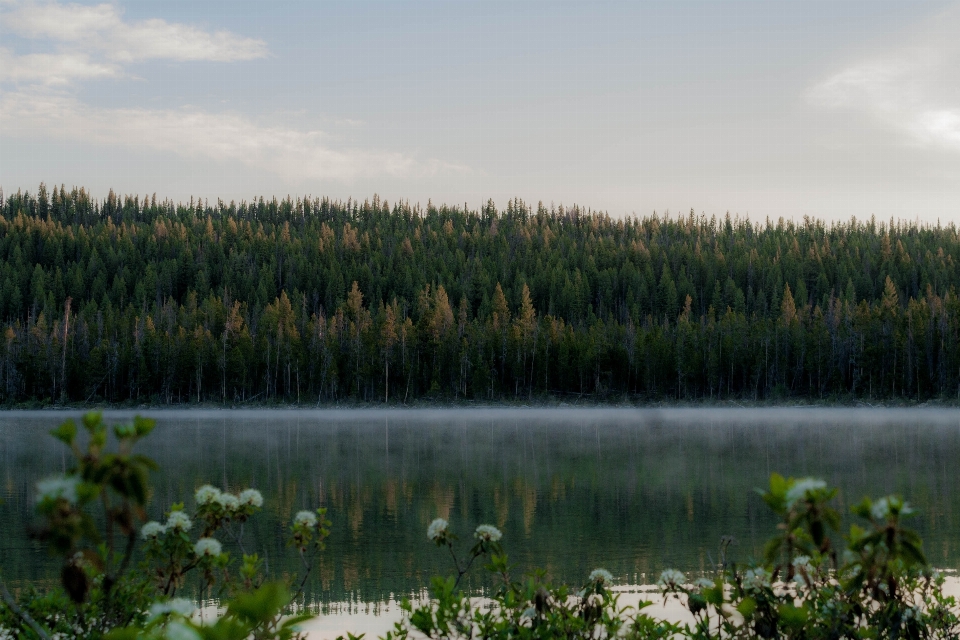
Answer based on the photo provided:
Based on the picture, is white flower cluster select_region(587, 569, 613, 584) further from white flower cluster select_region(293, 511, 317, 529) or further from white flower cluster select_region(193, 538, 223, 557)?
white flower cluster select_region(193, 538, 223, 557)

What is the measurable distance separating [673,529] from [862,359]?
95.0 m

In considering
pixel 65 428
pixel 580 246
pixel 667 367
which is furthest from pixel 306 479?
pixel 580 246

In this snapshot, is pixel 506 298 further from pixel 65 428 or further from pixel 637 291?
pixel 65 428

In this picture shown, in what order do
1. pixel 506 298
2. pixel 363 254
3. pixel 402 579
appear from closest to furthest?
pixel 402 579, pixel 506 298, pixel 363 254

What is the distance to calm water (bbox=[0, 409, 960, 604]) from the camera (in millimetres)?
16672

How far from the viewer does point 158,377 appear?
112m

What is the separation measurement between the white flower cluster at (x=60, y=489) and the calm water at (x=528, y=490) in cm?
787

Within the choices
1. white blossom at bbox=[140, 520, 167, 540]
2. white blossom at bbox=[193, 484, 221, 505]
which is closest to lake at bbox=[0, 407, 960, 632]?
white blossom at bbox=[140, 520, 167, 540]

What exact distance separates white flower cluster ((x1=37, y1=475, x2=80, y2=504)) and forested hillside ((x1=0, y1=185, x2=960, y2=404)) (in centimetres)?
10756

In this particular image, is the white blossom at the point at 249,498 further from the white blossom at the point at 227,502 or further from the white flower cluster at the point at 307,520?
the white flower cluster at the point at 307,520

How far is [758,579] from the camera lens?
5910 millimetres

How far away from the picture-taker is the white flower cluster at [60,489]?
9.42 ft

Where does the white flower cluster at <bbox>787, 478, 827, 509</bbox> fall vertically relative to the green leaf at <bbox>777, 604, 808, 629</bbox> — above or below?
above

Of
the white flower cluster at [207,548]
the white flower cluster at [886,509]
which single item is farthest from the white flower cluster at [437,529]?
the white flower cluster at [886,509]
